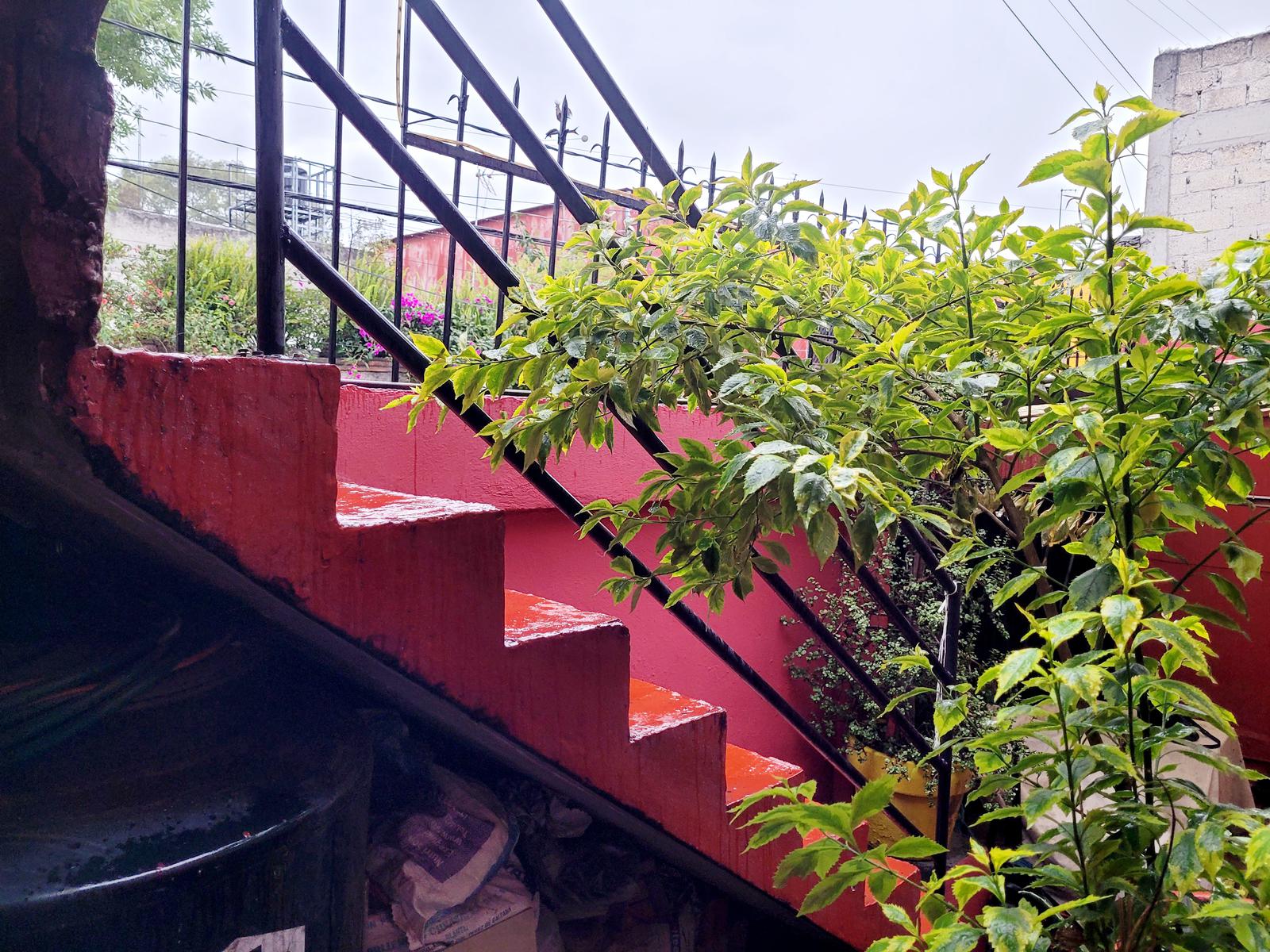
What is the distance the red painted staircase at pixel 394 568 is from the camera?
39.3 inches

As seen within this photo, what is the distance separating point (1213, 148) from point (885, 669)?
4186 mm

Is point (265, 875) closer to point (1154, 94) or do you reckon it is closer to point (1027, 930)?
point (1027, 930)

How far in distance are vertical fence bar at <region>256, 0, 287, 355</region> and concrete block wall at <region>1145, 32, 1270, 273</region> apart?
5.62 metres

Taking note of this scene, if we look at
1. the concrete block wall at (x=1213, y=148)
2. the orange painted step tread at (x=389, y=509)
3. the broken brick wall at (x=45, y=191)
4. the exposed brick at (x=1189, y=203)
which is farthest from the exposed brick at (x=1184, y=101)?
the broken brick wall at (x=45, y=191)

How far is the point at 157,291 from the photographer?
3783 mm

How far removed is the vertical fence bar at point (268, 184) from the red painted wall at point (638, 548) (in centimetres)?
87

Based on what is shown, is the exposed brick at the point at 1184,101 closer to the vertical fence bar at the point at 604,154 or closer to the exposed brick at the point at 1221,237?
the exposed brick at the point at 1221,237

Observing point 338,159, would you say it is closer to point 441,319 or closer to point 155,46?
point 441,319

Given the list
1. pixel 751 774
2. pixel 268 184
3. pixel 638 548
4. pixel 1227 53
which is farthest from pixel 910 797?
pixel 1227 53

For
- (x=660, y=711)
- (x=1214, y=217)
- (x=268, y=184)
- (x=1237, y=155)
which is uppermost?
(x=1237, y=155)

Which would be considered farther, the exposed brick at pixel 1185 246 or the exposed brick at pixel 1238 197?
the exposed brick at pixel 1185 246

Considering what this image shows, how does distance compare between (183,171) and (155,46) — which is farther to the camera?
(155,46)

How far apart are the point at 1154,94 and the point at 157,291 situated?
21.1 ft

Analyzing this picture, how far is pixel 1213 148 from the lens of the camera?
5.32m
